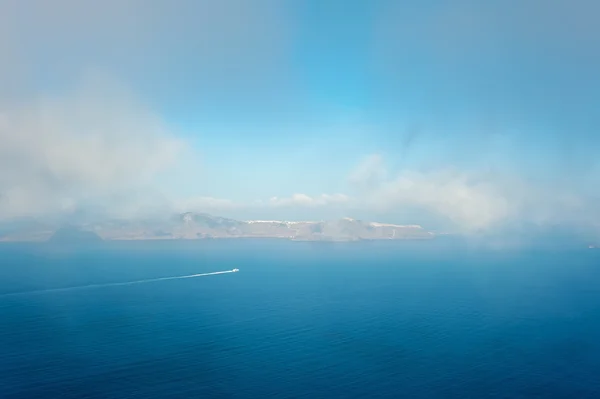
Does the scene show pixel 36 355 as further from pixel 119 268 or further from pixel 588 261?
pixel 588 261

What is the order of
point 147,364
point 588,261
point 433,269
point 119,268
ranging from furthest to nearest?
1. point 588,261
2. point 433,269
3. point 119,268
4. point 147,364

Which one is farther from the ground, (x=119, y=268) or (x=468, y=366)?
(x=119, y=268)

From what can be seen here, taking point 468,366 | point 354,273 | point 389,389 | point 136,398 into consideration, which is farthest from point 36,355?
point 354,273

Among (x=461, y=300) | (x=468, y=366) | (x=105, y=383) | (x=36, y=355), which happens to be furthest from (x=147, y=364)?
(x=461, y=300)

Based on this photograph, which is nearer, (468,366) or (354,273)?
(468,366)

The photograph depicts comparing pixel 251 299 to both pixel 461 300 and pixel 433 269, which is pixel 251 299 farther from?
pixel 433 269

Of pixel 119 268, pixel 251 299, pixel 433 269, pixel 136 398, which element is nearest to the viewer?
pixel 136 398
